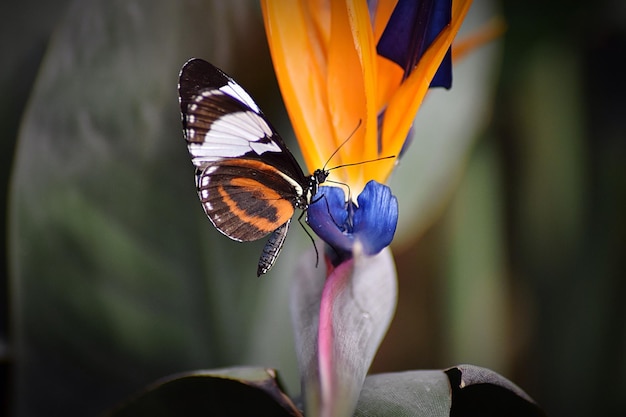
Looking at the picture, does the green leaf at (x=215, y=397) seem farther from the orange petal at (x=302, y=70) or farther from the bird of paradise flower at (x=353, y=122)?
the orange petal at (x=302, y=70)

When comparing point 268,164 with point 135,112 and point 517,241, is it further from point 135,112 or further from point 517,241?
point 517,241

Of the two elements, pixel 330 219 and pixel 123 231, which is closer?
pixel 330 219

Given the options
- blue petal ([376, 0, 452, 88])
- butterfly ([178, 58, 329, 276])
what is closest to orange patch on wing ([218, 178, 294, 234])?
butterfly ([178, 58, 329, 276])

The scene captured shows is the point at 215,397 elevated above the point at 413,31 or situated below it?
below

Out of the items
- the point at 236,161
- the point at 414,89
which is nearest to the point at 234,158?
the point at 236,161

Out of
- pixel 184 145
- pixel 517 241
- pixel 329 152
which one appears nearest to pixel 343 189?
pixel 329 152

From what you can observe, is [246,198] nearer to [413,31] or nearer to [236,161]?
[236,161]

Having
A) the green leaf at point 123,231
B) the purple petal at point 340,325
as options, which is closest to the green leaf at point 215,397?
the purple petal at point 340,325
